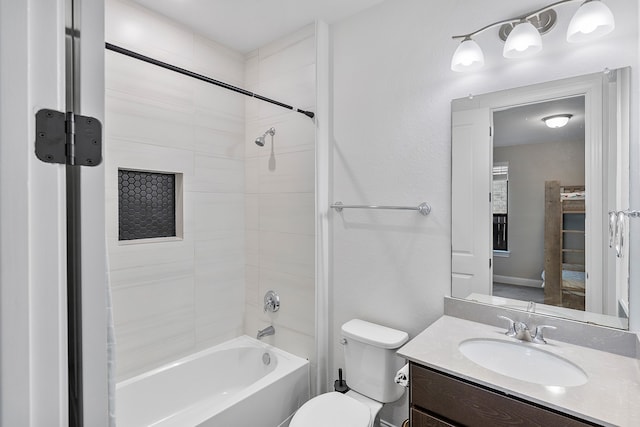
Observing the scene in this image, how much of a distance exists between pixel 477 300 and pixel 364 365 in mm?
705

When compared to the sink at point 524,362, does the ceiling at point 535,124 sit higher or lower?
higher

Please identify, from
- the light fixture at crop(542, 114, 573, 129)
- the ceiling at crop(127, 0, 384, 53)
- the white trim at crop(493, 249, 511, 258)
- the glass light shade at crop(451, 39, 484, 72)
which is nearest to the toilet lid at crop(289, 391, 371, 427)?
the white trim at crop(493, 249, 511, 258)

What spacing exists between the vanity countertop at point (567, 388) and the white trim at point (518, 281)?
0.23 metres

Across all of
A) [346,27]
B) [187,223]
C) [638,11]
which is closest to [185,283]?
[187,223]

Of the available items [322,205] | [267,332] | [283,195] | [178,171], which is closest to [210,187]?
[178,171]

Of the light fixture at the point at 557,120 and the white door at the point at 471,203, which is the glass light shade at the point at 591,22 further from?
the white door at the point at 471,203

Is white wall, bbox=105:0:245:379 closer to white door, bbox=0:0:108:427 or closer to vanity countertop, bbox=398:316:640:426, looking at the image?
white door, bbox=0:0:108:427

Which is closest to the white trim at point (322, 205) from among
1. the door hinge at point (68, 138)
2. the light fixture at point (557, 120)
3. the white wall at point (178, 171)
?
the white wall at point (178, 171)

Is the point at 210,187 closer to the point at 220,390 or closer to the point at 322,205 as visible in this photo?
the point at 322,205

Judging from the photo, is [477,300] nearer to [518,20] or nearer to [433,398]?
[433,398]

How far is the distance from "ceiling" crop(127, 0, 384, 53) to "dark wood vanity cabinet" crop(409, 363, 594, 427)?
2.01 metres

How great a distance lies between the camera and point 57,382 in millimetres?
649

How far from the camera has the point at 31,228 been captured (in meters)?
0.62

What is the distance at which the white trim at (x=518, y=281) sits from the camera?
59.6 inches
